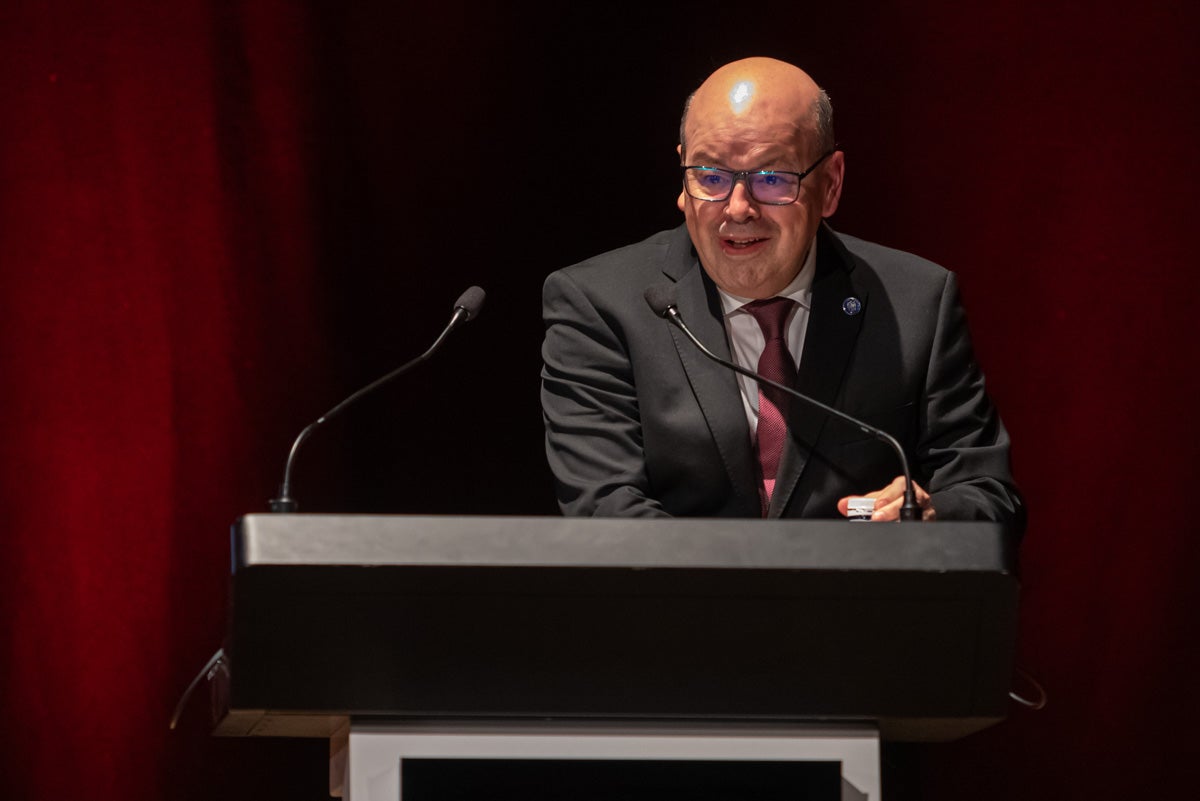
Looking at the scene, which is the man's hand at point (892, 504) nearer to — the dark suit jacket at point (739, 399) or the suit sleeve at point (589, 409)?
the dark suit jacket at point (739, 399)

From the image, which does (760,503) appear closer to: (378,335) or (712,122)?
(712,122)

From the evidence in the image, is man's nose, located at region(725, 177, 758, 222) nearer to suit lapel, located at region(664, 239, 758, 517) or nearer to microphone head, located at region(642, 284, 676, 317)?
suit lapel, located at region(664, 239, 758, 517)

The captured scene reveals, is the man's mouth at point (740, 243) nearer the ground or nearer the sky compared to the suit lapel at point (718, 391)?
nearer the sky

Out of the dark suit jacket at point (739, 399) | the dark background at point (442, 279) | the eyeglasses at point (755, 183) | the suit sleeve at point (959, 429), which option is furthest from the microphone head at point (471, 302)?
the dark background at point (442, 279)

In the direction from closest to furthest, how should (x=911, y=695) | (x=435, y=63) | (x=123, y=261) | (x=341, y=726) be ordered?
(x=911, y=695) < (x=341, y=726) < (x=123, y=261) < (x=435, y=63)

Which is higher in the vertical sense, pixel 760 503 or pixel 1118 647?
pixel 760 503

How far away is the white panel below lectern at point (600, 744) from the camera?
166cm

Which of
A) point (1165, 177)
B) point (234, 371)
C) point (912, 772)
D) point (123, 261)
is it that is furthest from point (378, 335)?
point (1165, 177)

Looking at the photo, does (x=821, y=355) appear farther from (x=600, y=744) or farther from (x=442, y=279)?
(x=442, y=279)

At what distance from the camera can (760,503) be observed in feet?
7.63

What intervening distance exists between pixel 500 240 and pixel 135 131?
716 millimetres

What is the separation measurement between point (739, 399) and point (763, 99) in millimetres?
432

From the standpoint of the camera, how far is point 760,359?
240cm

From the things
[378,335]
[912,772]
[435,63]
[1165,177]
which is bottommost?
[912,772]
